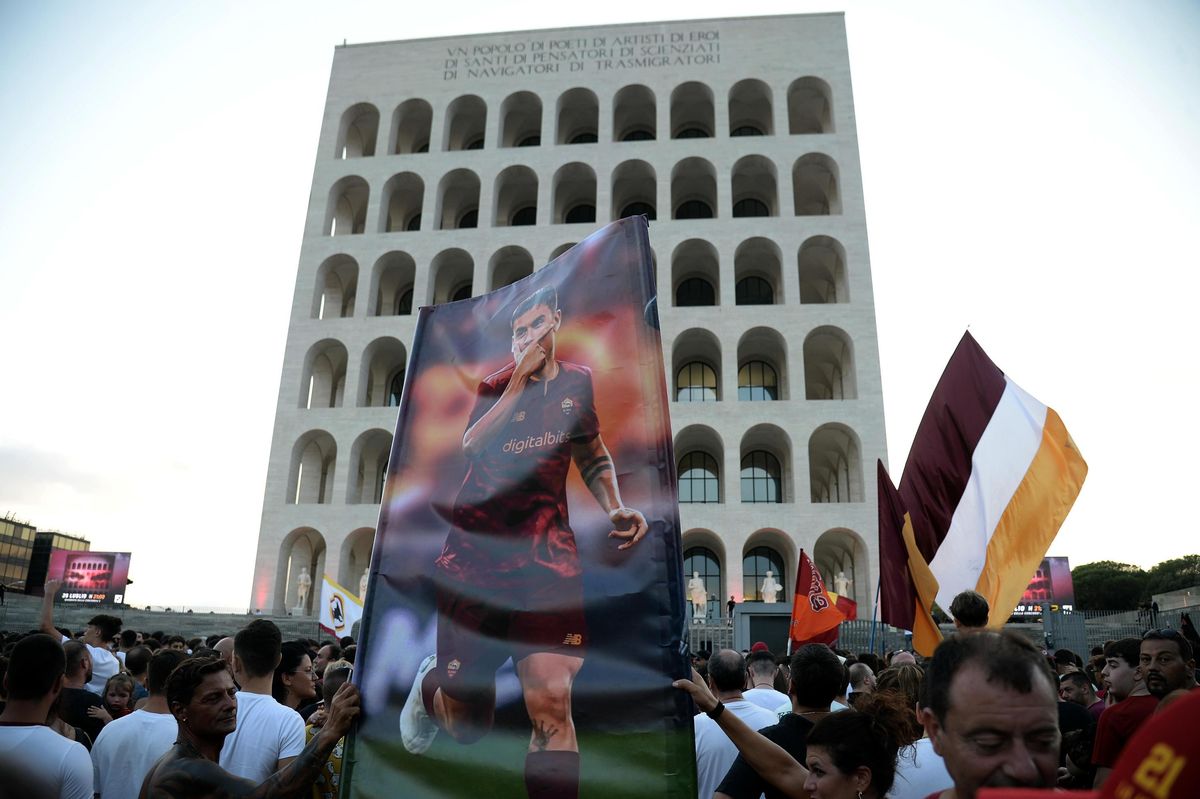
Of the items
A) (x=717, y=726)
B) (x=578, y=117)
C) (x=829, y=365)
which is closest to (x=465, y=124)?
(x=578, y=117)

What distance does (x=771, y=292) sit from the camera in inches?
1554

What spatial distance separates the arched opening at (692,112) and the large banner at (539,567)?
3792 cm

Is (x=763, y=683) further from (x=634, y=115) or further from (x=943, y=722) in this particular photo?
(x=634, y=115)

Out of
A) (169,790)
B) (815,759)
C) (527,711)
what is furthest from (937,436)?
(169,790)

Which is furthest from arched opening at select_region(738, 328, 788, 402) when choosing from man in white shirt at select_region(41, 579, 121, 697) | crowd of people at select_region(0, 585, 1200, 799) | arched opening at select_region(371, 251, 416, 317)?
crowd of people at select_region(0, 585, 1200, 799)

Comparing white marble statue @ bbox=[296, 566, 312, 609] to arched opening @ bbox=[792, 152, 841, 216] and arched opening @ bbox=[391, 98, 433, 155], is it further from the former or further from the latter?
arched opening @ bbox=[792, 152, 841, 216]

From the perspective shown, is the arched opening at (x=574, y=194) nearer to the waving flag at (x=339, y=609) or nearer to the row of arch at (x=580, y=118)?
the row of arch at (x=580, y=118)

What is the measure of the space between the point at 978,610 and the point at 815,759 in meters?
2.49

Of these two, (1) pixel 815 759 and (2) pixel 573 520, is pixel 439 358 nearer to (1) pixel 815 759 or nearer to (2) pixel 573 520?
(2) pixel 573 520

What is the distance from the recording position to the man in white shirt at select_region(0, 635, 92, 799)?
330 cm

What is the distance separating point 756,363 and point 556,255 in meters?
10.5

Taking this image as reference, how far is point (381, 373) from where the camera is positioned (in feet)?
127

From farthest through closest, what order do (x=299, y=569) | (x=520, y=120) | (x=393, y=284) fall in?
(x=520, y=120) → (x=393, y=284) → (x=299, y=569)

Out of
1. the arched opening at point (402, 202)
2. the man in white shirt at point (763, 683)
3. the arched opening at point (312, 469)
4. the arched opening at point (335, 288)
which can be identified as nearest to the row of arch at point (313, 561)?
the arched opening at point (312, 469)
